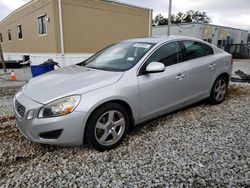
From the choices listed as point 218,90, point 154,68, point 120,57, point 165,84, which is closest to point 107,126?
point 154,68

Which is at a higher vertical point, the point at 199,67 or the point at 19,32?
the point at 19,32

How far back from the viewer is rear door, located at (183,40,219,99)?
12.3 feet

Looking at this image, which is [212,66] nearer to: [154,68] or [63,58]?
[154,68]

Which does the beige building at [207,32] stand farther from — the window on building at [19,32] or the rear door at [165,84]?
the rear door at [165,84]

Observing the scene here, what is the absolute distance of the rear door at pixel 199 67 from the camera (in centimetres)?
375

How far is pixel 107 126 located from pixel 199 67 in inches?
85.0

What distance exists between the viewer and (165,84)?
10.7 ft

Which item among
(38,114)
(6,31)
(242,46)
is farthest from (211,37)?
(38,114)

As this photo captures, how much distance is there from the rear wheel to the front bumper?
302 cm

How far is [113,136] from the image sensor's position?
2.83 m

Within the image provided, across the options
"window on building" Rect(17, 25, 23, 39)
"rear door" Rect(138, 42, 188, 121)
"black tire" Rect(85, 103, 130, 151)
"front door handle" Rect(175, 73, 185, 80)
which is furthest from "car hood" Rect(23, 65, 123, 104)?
"window on building" Rect(17, 25, 23, 39)

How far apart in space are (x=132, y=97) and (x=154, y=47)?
0.97 meters

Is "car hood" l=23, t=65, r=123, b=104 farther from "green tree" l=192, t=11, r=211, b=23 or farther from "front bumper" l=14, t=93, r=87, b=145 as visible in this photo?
"green tree" l=192, t=11, r=211, b=23

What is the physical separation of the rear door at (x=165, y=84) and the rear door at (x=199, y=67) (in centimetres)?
18
